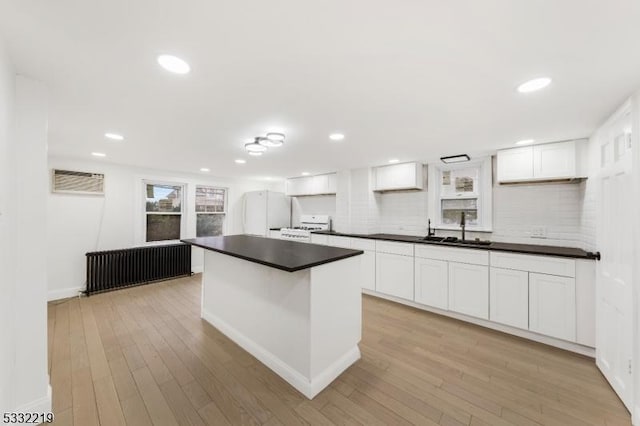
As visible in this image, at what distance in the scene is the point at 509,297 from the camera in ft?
8.88

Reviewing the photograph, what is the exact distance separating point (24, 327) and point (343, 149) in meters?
3.10

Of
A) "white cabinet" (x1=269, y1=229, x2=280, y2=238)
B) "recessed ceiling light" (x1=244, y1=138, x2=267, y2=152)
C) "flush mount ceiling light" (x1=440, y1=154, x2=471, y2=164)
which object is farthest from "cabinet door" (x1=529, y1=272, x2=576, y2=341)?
"white cabinet" (x1=269, y1=229, x2=280, y2=238)

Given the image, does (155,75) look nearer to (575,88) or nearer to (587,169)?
(575,88)

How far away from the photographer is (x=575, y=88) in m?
1.58

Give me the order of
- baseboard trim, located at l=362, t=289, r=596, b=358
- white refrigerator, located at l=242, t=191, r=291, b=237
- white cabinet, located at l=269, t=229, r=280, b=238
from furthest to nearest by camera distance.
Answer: white refrigerator, located at l=242, t=191, r=291, b=237 → white cabinet, located at l=269, t=229, r=280, b=238 → baseboard trim, located at l=362, t=289, r=596, b=358

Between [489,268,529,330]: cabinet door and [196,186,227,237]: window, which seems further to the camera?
[196,186,227,237]: window

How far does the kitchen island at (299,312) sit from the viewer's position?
6.04 ft

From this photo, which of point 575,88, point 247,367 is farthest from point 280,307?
point 575,88

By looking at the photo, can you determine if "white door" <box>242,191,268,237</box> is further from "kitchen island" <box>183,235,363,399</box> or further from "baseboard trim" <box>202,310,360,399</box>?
"baseboard trim" <box>202,310,360,399</box>

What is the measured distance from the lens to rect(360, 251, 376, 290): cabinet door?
3.86 metres

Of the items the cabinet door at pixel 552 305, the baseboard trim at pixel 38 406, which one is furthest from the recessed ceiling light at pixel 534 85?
the baseboard trim at pixel 38 406

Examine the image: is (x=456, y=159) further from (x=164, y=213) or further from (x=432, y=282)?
(x=164, y=213)

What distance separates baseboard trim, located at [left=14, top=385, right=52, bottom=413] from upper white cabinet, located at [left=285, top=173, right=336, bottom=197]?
14.1 ft

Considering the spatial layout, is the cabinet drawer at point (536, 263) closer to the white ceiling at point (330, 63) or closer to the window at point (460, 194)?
the window at point (460, 194)
